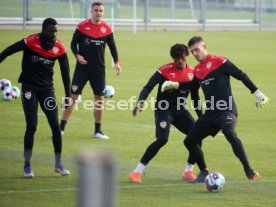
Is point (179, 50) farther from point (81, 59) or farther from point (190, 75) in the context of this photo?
point (81, 59)

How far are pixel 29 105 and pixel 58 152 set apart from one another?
824 mm

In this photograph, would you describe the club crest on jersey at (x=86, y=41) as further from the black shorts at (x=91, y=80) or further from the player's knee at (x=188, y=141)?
the player's knee at (x=188, y=141)

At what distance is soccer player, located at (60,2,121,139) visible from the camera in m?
15.4

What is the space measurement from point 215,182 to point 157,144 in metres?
1.22

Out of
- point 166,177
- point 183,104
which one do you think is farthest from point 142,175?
point 183,104

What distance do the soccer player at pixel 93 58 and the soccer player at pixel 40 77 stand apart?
12.8 ft

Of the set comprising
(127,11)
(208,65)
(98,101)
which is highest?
(208,65)

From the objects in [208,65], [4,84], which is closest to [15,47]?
[208,65]

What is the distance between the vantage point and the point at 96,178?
11.8ft

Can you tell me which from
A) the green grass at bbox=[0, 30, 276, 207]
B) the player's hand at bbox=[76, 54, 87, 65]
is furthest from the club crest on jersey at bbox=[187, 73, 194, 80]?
the player's hand at bbox=[76, 54, 87, 65]

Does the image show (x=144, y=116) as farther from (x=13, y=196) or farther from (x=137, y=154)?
(x=13, y=196)

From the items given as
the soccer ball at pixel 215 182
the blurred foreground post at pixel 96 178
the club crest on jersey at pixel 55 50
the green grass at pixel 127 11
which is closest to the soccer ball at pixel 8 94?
the club crest on jersey at pixel 55 50

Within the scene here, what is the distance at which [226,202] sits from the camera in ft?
31.5

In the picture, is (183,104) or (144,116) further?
(144,116)
